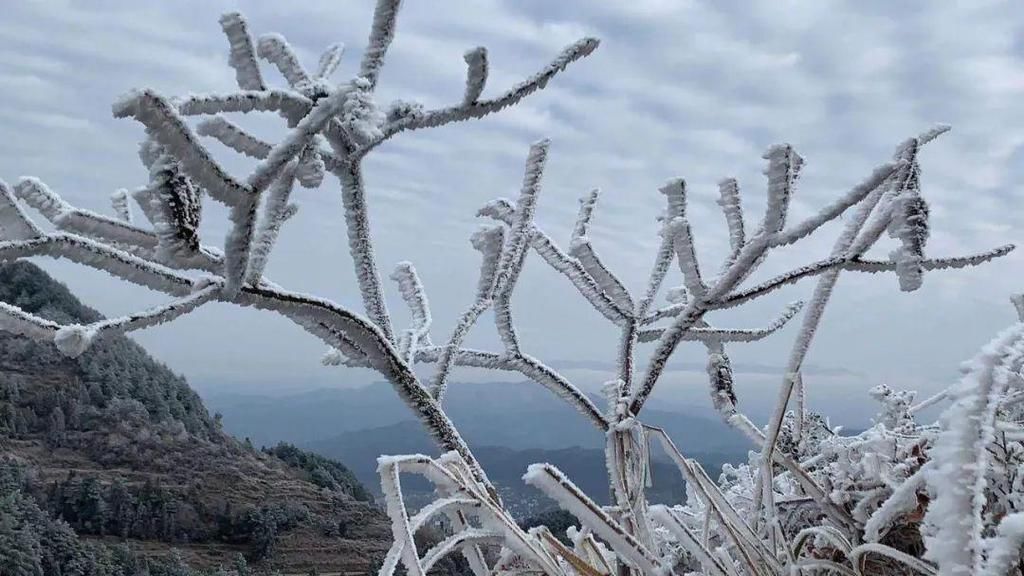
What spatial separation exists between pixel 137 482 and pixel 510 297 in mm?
56081

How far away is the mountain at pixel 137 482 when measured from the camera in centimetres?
4475

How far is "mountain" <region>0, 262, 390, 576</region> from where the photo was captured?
4475 cm

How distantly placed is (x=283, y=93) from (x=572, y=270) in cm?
48

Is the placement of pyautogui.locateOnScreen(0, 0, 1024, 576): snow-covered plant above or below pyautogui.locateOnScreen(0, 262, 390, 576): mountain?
above

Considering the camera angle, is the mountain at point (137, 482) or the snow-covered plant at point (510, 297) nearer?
the snow-covered plant at point (510, 297)

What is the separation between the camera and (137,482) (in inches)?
1984

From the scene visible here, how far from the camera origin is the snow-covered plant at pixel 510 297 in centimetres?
62

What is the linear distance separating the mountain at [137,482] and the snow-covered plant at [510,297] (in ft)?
143

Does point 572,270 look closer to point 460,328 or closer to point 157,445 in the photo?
point 460,328

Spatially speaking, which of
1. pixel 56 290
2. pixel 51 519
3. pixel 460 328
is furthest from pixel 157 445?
pixel 460 328

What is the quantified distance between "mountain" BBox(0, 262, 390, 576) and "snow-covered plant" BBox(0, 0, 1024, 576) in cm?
4356

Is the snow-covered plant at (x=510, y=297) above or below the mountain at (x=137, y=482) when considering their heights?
above

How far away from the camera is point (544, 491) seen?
708 millimetres

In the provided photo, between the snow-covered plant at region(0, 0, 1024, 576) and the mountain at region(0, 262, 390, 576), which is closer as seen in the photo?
the snow-covered plant at region(0, 0, 1024, 576)
